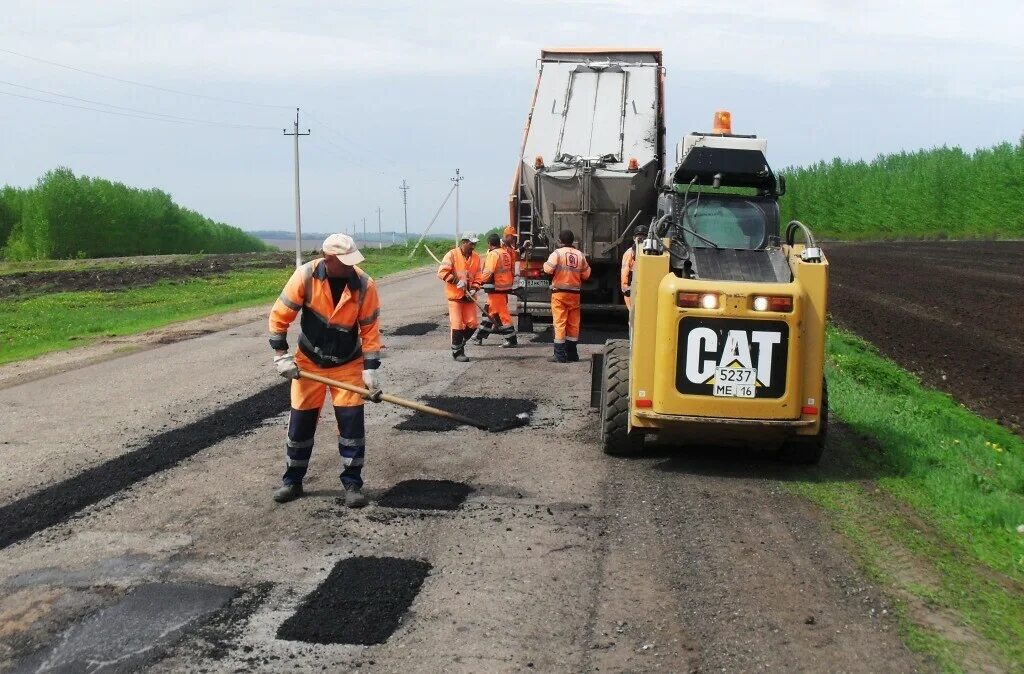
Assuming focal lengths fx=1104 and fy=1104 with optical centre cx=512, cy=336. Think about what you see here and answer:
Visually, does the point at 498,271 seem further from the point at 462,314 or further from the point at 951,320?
the point at 951,320

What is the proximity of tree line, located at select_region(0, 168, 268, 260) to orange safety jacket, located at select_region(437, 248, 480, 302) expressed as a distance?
7159 cm

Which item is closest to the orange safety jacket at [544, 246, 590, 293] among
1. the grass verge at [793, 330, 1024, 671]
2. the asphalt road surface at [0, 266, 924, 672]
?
the grass verge at [793, 330, 1024, 671]

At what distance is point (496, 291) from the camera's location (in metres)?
15.8

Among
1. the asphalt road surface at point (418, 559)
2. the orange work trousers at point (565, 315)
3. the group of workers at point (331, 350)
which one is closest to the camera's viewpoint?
the asphalt road surface at point (418, 559)

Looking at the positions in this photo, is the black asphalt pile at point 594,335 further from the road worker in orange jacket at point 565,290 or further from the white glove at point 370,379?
the white glove at point 370,379

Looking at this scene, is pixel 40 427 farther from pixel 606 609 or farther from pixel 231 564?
pixel 606 609

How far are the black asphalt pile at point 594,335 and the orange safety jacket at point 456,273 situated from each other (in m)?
1.90

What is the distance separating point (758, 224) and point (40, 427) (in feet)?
22.5

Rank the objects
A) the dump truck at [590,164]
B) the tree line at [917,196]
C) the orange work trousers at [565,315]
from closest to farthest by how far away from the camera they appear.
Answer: the orange work trousers at [565,315], the dump truck at [590,164], the tree line at [917,196]

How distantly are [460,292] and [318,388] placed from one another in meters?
7.14

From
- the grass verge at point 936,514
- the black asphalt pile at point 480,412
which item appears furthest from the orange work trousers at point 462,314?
the grass verge at point 936,514

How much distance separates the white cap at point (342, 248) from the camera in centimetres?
739

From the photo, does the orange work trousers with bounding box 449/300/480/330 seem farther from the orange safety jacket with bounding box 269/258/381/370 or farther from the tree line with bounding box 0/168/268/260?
the tree line with bounding box 0/168/268/260

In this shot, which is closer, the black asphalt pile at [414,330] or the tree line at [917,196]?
the black asphalt pile at [414,330]
